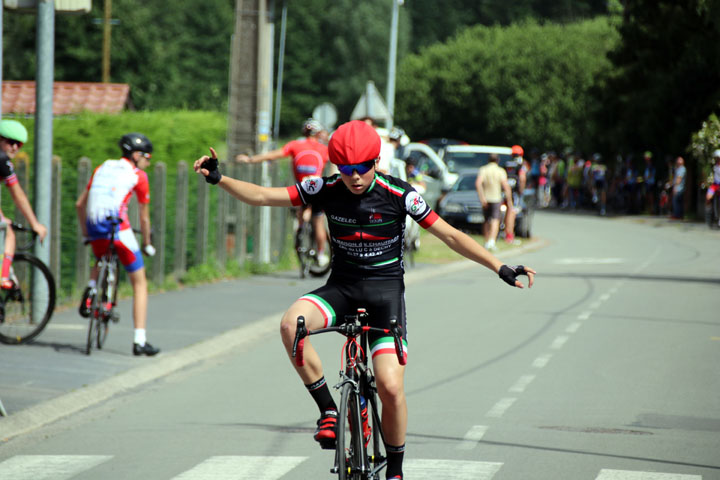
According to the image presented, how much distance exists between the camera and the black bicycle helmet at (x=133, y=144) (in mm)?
10047

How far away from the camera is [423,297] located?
1584cm

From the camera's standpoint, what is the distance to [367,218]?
564 centimetres

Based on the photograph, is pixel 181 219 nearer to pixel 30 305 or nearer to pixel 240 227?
pixel 240 227

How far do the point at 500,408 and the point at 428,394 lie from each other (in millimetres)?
699

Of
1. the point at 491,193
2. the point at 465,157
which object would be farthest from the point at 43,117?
the point at 465,157

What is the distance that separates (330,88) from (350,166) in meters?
89.0

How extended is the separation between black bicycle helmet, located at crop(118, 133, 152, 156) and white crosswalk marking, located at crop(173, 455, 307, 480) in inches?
153

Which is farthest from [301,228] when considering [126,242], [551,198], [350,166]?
[551,198]

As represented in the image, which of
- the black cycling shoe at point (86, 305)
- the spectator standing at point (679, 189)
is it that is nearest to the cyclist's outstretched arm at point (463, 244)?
the black cycling shoe at point (86, 305)

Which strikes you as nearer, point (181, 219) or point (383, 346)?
point (383, 346)

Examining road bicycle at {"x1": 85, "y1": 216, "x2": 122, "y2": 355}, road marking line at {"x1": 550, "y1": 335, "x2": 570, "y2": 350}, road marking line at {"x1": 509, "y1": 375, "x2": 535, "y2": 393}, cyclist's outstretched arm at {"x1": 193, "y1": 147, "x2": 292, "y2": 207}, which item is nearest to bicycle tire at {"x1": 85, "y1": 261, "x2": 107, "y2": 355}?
road bicycle at {"x1": 85, "y1": 216, "x2": 122, "y2": 355}

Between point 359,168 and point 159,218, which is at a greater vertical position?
point 359,168

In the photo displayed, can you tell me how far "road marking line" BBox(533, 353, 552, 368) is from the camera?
404 inches

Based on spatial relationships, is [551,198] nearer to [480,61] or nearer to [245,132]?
[480,61]
